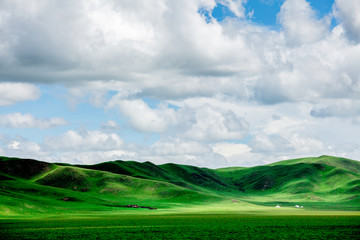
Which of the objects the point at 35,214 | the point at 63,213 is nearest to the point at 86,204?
the point at 63,213

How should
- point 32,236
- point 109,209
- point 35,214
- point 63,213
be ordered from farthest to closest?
point 109,209 < point 63,213 < point 35,214 < point 32,236

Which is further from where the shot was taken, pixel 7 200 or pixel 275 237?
pixel 7 200

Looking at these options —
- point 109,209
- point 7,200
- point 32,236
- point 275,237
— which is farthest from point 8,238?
point 109,209

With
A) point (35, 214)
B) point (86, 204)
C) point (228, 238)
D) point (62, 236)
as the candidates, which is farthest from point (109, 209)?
point (228, 238)

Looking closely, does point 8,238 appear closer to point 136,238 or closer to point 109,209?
point 136,238

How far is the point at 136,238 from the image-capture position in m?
75.5

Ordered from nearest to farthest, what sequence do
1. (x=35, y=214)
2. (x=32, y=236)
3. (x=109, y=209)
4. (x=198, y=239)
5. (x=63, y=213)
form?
1. (x=198, y=239)
2. (x=32, y=236)
3. (x=35, y=214)
4. (x=63, y=213)
5. (x=109, y=209)

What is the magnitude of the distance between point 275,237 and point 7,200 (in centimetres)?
10882

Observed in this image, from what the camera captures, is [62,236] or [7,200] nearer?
[62,236]

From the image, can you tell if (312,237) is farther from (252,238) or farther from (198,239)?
(198,239)

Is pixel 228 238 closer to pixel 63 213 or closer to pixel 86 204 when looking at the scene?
pixel 63 213

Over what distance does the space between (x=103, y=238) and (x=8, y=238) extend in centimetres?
1593

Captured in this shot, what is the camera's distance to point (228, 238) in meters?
73.1

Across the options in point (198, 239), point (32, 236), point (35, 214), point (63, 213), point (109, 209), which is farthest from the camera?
point (109, 209)
